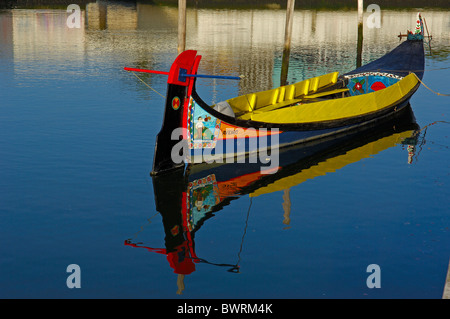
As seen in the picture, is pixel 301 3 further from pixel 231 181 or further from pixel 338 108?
pixel 231 181

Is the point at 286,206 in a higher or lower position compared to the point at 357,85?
lower

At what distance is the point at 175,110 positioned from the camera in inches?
723

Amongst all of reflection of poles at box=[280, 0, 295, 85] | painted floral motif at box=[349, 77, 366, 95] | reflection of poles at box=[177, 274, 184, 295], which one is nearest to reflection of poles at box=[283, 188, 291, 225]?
reflection of poles at box=[177, 274, 184, 295]

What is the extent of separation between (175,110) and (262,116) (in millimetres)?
3174

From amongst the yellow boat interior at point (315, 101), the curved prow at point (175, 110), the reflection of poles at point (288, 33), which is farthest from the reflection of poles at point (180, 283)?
the reflection of poles at point (288, 33)

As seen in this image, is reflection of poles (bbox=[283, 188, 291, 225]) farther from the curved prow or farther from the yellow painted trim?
the curved prow

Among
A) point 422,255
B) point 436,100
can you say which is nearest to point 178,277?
point 422,255

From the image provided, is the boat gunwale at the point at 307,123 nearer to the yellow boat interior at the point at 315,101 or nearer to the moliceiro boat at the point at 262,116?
the moliceiro boat at the point at 262,116

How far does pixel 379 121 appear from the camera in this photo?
82.2ft

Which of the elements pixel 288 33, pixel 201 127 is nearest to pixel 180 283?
pixel 201 127

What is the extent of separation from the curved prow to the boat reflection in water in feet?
1.55

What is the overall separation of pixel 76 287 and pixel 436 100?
2417 cm

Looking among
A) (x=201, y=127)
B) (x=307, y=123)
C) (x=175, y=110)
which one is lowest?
(x=307, y=123)

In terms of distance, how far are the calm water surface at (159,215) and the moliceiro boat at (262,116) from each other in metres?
1.37
